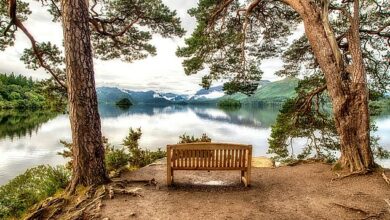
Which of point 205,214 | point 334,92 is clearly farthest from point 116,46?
point 205,214

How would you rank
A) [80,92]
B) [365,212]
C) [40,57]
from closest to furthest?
[365,212]
[80,92]
[40,57]

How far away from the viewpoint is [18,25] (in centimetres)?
875

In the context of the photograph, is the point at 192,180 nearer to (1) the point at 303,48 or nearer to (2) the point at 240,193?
(2) the point at 240,193

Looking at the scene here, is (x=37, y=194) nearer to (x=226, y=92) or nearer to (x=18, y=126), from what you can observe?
(x=226, y=92)

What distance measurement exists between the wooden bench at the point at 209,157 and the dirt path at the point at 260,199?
451 millimetres

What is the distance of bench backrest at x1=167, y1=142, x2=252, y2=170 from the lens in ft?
22.9

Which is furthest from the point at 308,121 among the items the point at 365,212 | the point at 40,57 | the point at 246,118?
the point at 246,118

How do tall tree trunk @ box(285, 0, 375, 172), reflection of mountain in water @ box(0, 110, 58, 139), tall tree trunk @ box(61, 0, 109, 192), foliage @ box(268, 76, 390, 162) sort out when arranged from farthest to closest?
reflection of mountain in water @ box(0, 110, 58, 139) → foliage @ box(268, 76, 390, 162) → tall tree trunk @ box(285, 0, 375, 172) → tall tree trunk @ box(61, 0, 109, 192)

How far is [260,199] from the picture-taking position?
6.13 m

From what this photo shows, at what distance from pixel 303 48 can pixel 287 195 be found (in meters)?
7.82

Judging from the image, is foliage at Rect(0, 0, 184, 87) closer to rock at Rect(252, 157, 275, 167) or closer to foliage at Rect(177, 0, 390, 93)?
foliage at Rect(177, 0, 390, 93)

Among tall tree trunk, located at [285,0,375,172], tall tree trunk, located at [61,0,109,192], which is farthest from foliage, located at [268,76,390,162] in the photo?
tall tree trunk, located at [61,0,109,192]

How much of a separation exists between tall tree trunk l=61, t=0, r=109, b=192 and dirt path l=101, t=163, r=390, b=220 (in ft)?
3.80

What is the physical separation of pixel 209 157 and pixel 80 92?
125 inches
